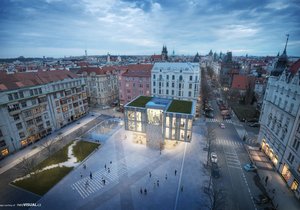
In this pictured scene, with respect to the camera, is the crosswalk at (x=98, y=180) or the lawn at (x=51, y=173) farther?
the lawn at (x=51, y=173)

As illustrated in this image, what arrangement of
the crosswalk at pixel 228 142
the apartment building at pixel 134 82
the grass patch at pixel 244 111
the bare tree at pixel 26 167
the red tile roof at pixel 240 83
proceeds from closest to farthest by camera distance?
the bare tree at pixel 26 167 < the crosswalk at pixel 228 142 < the grass patch at pixel 244 111 < the apartment building at pixel 134 82 < the red tile roof at pixel 240 83

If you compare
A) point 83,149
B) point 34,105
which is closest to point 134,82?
point 83,149

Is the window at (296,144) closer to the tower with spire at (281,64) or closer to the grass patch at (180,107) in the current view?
the tower with spire at (281,64)

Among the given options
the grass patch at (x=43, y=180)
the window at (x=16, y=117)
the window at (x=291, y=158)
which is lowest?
the grass patch at (x=43, y=180)

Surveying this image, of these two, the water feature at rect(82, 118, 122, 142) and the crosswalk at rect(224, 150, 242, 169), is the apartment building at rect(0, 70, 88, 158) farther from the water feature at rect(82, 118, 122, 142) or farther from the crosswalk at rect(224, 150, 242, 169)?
the crosswalk at rect(224, 150, 242, 169)

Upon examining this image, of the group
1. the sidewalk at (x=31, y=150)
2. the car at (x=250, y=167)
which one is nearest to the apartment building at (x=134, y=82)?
the sidewalk at (x=31, y=150)

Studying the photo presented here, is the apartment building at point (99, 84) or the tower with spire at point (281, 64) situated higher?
the tower with spire at point (281, 64)
